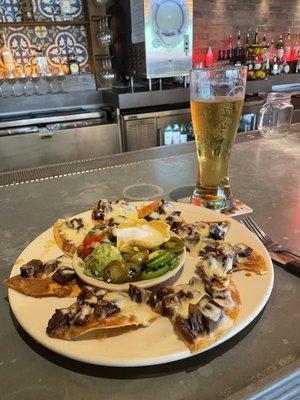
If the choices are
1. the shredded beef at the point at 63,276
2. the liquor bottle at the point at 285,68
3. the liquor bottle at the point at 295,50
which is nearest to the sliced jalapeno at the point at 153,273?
the shredded beef at the point at 63,276

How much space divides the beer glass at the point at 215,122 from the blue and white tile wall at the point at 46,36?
3061mm

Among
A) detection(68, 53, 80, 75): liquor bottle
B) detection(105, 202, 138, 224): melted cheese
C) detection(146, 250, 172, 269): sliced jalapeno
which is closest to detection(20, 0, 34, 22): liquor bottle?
detection(68, 53, 80, 75): liquor bottle

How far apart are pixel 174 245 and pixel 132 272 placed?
9cm

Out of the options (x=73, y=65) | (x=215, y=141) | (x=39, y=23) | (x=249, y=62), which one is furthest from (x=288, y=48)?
(x=215, y=141)

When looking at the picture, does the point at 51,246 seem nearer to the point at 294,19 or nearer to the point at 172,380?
the point at 172,380

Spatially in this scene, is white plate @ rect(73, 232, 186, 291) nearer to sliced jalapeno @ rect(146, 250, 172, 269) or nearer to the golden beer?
sliced jalapeno @ rect(146, 250, 172, 269)

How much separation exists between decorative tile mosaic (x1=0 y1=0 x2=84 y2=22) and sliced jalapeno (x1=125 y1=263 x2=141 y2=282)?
344 centimetres

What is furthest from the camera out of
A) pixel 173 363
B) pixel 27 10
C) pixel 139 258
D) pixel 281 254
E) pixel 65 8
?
pixel 65 8

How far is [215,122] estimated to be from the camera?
0.79 metres

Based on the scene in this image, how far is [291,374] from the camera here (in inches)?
15.8

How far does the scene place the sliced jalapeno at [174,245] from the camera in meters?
0.54

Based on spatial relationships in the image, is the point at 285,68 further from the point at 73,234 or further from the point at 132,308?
the point at 132,308

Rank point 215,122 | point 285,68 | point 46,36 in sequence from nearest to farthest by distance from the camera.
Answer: point 215,122, point 46,36, point 285,68

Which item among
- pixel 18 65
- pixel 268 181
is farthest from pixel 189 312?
pixel 18 65
